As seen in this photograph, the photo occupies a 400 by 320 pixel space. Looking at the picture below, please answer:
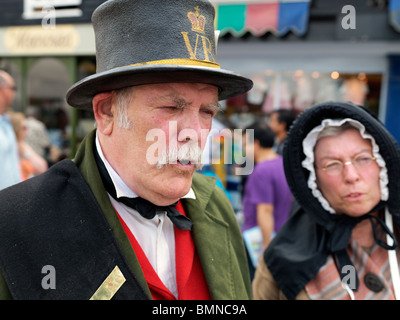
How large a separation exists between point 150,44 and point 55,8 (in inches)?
329

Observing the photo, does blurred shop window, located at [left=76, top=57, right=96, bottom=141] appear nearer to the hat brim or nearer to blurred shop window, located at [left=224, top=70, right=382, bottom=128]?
blurred shop window, located at [left=224, top=70, right=382, bottom=128]

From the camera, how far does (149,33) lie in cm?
131

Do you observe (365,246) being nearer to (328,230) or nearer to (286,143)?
(328,230)

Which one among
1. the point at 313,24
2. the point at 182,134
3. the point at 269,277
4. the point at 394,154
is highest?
the point at 313,24

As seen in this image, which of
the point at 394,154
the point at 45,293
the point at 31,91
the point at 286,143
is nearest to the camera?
the point at 45,293

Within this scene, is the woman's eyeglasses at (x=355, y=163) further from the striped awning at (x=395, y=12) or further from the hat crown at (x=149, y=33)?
the striped awning at (x=395, y=12)

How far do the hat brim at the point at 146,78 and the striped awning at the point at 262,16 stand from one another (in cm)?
595

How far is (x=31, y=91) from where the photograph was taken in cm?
935

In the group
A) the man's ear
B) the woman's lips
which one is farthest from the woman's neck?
the man's ear

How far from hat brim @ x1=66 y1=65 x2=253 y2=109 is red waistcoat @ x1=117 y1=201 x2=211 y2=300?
52 cm

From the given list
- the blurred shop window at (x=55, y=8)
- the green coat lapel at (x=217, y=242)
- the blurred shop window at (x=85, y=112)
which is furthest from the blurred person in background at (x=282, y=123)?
the blurred shop window at (x=55, y=8)

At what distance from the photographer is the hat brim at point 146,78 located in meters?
1.22

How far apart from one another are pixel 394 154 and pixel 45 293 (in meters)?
1.69
